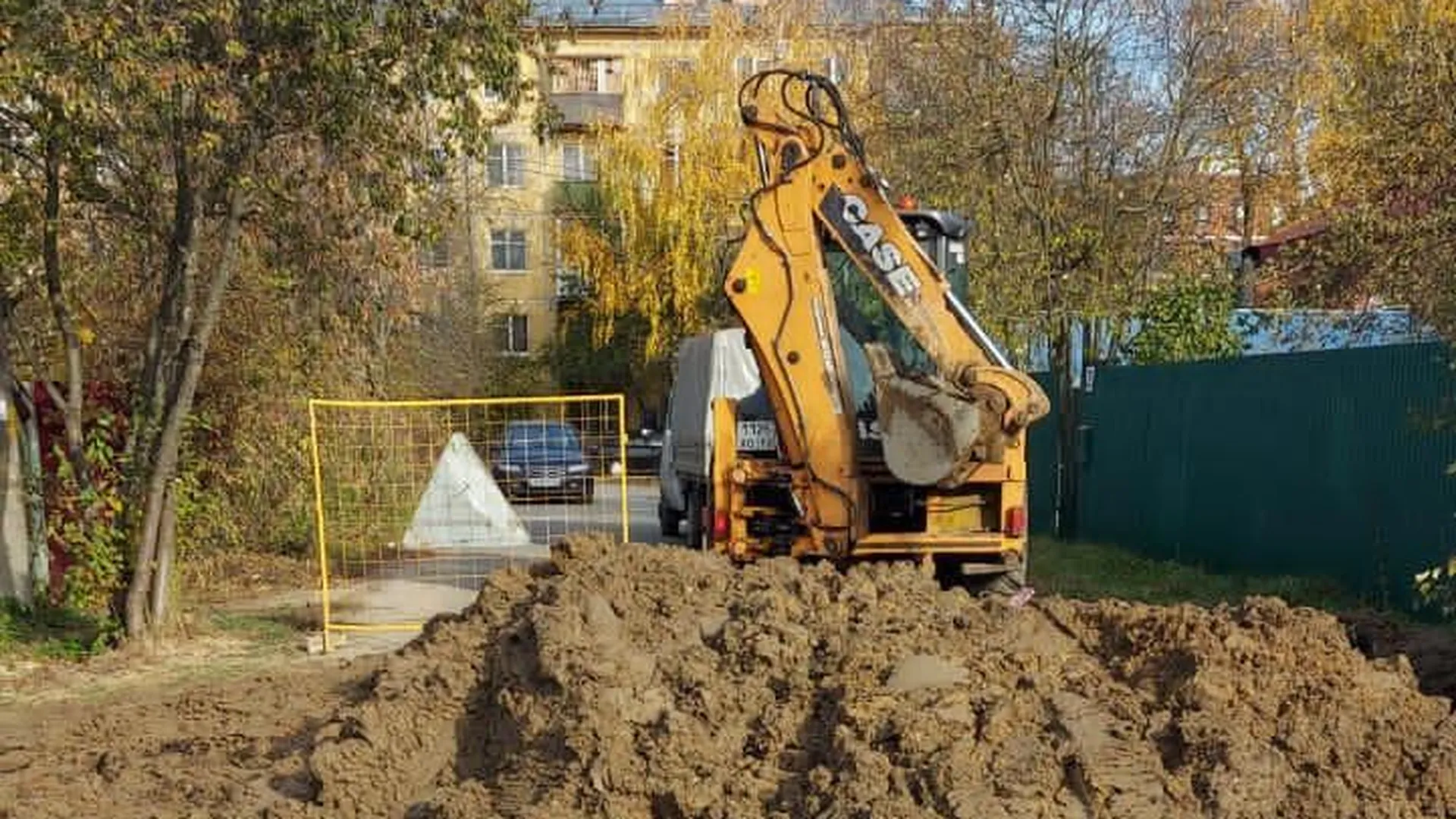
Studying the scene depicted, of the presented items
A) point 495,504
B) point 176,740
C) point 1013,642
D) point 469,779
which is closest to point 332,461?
point 495,504

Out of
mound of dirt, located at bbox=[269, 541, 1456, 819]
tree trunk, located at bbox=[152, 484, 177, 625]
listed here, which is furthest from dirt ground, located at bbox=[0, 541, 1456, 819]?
tree trunk, located at bbox=[152, 484, 177, 625]

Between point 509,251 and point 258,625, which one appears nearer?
point 258,625

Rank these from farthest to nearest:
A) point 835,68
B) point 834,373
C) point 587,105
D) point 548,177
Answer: point 548,177 → point 587,105 → point 835,68 → point 834,373

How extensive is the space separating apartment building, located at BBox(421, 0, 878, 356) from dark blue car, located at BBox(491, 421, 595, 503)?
12.7 m

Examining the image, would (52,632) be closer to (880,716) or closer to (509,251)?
(880,716)

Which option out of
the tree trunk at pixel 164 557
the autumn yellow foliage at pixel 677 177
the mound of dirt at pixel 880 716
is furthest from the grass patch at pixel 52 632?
the autumn yellow foliage at pixel 677 177

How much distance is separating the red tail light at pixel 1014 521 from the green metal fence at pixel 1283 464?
2542 mm

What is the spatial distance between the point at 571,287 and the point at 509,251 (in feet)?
22.3

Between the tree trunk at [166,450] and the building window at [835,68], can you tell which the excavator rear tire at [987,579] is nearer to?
the tree trunk at [166,450]

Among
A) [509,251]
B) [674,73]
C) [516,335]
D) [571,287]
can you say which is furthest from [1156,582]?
[509,251]

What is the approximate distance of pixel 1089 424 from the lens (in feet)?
54.6

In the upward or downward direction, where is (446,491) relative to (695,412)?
downward

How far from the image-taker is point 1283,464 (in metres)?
12.0

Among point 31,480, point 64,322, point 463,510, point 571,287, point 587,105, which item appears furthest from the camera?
point 587,105
